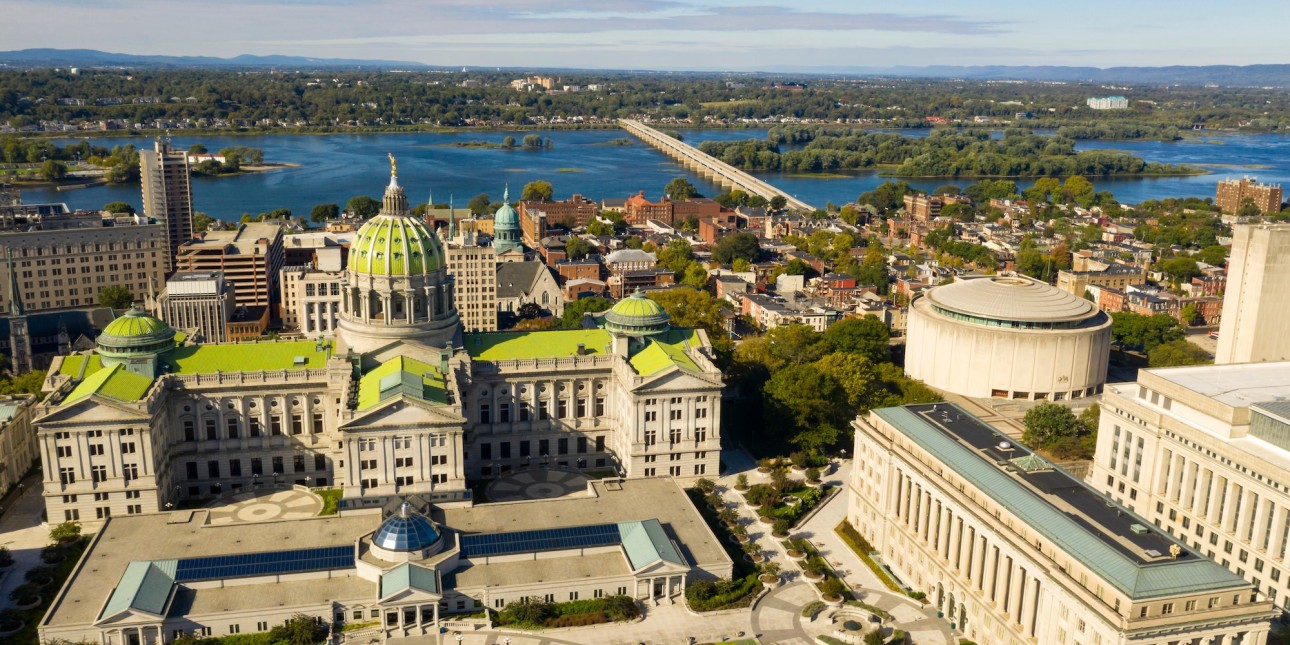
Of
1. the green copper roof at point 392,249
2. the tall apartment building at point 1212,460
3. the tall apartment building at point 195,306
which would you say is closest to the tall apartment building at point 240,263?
the tall apartment building at point 195,306

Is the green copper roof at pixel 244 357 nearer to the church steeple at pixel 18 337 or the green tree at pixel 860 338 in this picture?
the church steeple at pixel 18 337

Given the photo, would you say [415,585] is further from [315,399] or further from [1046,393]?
[1046,393]

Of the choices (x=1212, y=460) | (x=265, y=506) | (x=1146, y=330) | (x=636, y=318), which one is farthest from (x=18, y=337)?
(x=1146, y=330)

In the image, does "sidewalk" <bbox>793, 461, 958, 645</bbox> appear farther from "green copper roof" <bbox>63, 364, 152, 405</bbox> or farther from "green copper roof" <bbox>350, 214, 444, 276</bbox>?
"green copper roof" <bbox>63, 364, 152, 405</bbox>

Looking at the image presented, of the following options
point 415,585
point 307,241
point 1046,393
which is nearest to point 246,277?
point 307,241

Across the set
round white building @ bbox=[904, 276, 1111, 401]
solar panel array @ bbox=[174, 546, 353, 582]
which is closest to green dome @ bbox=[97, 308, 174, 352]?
solar panel array @ bbox=[174, 546, 353, 582]
